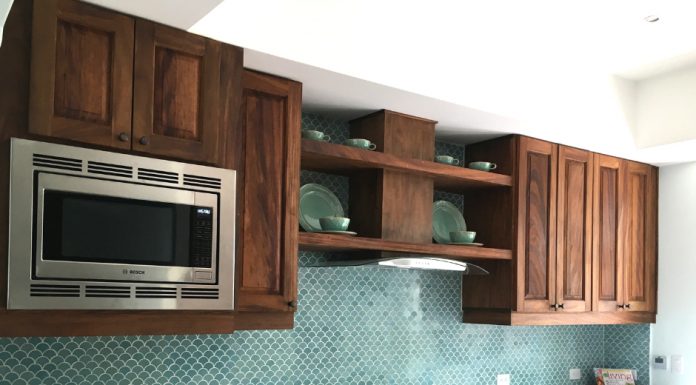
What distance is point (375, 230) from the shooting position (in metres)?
3.27

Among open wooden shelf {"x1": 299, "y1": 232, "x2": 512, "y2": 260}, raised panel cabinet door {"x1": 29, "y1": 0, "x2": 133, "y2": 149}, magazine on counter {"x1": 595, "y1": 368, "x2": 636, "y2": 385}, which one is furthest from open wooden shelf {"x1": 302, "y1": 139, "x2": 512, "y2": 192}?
magazine on counter {"x1": 595, "y1": 368, "x2": 636, "y2": 385}

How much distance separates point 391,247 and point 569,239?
132 cm

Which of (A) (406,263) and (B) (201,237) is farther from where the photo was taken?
(A) (406,263)

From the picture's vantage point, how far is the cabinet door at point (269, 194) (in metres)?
2.70

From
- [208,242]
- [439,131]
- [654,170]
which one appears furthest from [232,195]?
[654,170]

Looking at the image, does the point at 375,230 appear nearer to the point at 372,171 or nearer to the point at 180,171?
the point at 372,171

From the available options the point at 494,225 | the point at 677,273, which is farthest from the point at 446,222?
the point at 677,273

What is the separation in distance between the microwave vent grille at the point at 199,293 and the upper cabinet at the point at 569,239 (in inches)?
72.0

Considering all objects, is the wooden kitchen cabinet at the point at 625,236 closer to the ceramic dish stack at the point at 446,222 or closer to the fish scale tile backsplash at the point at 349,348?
the fish scale tile backsplash at the point at 349,348

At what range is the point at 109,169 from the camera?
7.33ft

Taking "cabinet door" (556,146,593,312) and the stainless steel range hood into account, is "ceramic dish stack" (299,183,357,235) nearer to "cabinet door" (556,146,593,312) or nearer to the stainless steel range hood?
the stainless steel range hood

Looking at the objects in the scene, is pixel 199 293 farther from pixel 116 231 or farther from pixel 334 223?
pixel 334 223

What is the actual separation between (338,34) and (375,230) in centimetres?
97

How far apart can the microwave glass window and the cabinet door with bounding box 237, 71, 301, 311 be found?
345mm
